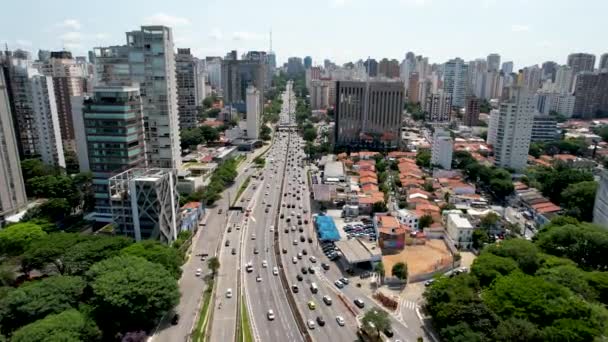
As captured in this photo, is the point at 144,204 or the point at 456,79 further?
the point at 456,79

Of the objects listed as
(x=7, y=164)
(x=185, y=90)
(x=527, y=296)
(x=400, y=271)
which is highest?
(x=185, y=90)

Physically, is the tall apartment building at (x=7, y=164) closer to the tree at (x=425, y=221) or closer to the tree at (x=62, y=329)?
the tree at (x=62, y=329)

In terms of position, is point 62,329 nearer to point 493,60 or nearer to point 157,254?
point 157,254

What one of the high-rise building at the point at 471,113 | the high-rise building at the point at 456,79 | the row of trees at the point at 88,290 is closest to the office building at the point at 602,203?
the row of trees at the point at 88,290

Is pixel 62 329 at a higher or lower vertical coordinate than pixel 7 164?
lower

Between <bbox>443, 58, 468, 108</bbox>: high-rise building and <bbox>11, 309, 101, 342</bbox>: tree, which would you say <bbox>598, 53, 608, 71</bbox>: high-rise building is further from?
<bbox>11, 309, 101, 342</bbox>: tree

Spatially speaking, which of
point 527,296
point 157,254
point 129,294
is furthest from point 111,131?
point 527,296

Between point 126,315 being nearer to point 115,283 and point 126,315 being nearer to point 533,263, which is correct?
point 115,283

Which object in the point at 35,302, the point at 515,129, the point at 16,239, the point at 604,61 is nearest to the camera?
the point at 35,302
